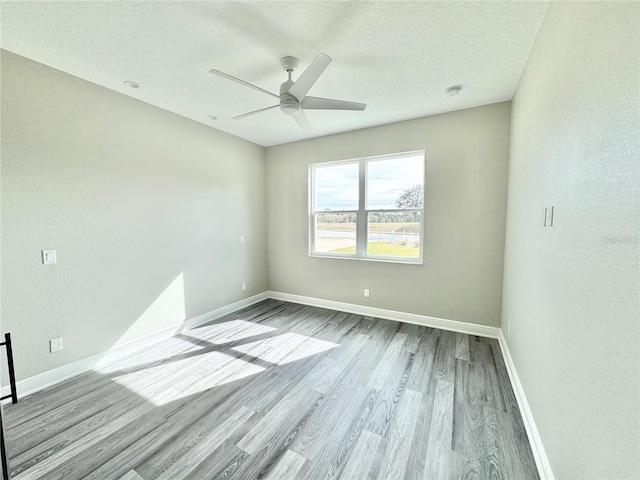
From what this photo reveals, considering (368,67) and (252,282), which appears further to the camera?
(252,282)

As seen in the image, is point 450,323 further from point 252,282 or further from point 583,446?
point 252,282

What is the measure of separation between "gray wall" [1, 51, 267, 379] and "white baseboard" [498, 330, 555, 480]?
3573mm

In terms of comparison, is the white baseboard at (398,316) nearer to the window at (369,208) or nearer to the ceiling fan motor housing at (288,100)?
the window at (369,208)

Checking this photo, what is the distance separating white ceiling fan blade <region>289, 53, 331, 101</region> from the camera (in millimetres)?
1739

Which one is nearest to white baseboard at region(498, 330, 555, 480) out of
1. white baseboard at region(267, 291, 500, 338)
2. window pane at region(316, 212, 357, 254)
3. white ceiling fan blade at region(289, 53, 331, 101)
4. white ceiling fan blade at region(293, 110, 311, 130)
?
white baseboard at region(267, 291, 500, 338)

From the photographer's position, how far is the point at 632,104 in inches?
31.0

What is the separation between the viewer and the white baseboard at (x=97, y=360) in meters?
2.12

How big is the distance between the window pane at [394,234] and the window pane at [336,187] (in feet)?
1.46

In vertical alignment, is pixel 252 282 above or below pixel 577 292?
below

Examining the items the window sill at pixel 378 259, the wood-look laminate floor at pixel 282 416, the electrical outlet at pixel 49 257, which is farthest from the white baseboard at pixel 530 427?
the electrical outlet at pixel 49 257

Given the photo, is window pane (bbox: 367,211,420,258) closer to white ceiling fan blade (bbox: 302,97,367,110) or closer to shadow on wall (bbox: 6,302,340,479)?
shadow on wall (bbox: 6,302,340,479)

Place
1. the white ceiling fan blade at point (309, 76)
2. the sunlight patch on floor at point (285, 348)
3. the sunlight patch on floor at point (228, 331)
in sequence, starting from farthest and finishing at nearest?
1. the sunlight patch on floor at point (228, 331)
2. the sunlight patch on floor at point (285, 348)
3. the white ceiling fan blade at point (309, 76)

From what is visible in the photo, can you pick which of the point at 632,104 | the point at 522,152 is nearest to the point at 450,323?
the point at 522,152

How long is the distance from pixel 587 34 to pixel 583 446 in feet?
5.55
